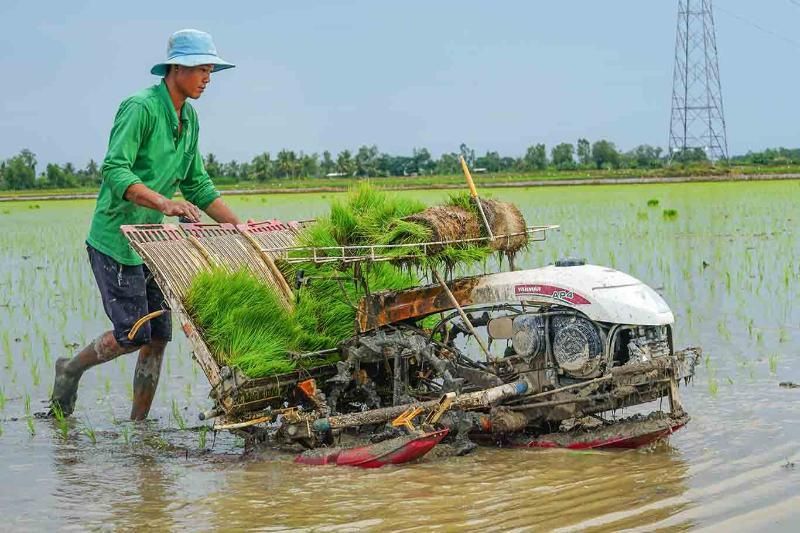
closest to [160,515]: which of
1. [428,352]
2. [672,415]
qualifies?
[428,352]

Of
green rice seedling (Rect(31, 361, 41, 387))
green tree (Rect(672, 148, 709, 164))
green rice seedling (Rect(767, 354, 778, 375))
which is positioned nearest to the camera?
green rice seedling (Rect(767, 354, 778, 375))

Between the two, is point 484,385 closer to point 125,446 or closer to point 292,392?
point 292,392

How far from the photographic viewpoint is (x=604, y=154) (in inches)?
2569

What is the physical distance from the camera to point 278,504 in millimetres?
4469

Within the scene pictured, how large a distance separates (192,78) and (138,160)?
505 millimetres

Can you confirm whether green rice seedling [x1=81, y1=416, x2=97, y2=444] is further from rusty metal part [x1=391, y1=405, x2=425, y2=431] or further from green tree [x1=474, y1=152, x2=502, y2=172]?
green tree [x1=474, y1=152, x2=502, y2=172]

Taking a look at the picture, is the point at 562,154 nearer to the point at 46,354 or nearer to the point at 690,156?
the point at 690,156

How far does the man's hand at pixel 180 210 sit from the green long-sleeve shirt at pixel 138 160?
0.69ft

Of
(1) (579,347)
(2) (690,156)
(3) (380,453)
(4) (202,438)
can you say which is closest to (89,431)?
(4) (202,438)

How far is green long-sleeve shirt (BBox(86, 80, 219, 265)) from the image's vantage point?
5281mm

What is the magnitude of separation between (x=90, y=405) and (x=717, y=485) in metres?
4.02

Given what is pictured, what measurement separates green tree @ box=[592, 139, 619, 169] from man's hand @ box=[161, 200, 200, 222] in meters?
59.1

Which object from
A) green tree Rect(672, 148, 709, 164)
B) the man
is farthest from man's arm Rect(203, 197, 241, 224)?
green tree Rect(672, 148, 709, 164)

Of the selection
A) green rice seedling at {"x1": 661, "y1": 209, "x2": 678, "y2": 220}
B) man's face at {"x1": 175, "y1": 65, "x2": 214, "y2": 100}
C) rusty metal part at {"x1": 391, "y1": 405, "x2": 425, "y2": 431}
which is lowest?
rusty metal part at {"x1": 391, "y1": 405, "x2": 425, "y2": 431}
